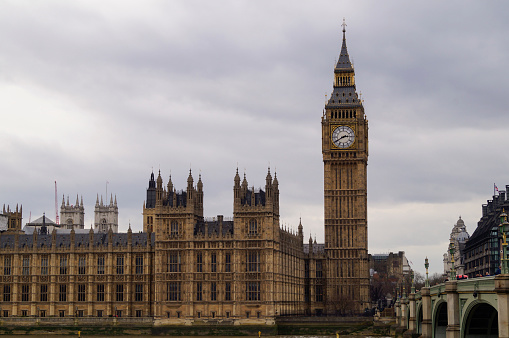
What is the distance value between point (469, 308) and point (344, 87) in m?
106

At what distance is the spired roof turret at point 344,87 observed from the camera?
160 m

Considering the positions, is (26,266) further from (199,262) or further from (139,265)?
(199,262)

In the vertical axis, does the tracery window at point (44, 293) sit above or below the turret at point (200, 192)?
below

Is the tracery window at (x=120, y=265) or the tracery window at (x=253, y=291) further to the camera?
the tracery window at (x=120, y=265)

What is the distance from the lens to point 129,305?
455 feet

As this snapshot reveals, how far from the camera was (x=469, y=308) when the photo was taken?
191 feet

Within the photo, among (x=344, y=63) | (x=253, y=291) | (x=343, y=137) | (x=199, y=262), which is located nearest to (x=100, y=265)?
(x=199, y=262)

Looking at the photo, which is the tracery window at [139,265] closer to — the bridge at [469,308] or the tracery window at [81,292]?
the tracery window at [81,292]

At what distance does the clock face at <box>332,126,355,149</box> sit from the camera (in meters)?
158

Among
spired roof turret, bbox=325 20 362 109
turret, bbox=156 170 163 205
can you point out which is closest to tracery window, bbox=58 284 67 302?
turret, bbox=156 170 163 205

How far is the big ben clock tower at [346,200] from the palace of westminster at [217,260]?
18 cm

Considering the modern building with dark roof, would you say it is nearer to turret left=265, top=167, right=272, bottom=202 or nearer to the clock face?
the clock face

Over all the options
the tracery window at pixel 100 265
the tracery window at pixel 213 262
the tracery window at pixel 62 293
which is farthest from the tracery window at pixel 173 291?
the tracery window at pixel 62 293

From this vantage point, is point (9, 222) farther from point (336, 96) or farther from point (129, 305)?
point (336, 96)
